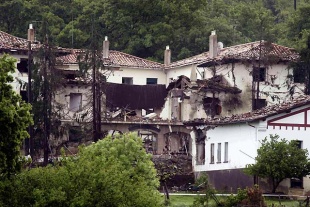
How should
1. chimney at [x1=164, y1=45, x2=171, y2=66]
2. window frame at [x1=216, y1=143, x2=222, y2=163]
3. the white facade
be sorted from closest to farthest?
1. the white facade
2. window frame at [x1=216, y1=143, x2=222, y2=163]
3. chimney at [x1=164, y1=45, x2=171, y2=66]

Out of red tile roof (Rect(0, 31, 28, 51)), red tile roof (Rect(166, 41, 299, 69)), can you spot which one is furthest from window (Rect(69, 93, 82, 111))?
red tile roof (Rect(166, 41, 299, 69))

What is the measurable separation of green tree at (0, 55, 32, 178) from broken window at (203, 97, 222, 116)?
39.5 meters

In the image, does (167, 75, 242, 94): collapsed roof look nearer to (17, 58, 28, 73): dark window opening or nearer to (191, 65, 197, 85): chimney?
(191, 65, 197, 85): chimney

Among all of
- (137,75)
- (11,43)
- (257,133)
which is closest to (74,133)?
(11,43)

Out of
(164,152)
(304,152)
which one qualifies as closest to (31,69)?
(164,152)

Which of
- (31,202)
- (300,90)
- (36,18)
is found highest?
(36,18)

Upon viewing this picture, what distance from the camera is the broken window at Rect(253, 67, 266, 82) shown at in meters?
77.3

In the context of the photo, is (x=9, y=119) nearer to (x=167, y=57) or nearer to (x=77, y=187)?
(x=77, y=187)

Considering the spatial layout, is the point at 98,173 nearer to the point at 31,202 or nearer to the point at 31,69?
the point at 31,202

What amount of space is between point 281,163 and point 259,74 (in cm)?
2243

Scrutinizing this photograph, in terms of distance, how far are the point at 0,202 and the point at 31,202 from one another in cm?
115

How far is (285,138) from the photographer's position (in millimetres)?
58625

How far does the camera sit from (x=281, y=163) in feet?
182

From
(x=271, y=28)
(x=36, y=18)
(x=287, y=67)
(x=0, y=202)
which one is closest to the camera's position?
(x=0, y=202)
